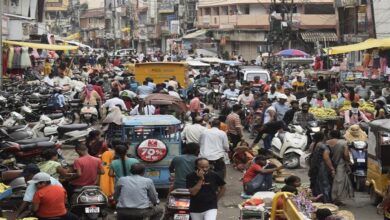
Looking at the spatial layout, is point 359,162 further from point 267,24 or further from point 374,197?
point 267,24

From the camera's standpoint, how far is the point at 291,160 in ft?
60.3

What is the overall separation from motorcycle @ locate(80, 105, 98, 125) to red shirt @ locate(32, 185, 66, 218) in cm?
1322

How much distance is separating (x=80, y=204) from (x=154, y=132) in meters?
3.29

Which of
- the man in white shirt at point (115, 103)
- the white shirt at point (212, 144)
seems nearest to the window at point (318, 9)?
the man in white shirt at point (115, 103)

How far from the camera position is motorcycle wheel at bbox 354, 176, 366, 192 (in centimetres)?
1512

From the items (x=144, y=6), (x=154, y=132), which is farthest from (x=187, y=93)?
(x=144, y=6)

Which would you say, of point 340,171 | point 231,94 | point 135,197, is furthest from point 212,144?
point 231,94

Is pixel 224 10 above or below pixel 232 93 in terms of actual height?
above

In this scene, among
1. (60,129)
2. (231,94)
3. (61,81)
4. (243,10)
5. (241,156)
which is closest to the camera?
(60,129)

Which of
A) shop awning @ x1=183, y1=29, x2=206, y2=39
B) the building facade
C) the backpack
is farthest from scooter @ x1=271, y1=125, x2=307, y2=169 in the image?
shop awning @ x1=183, y1=29, x2=206, y2=39

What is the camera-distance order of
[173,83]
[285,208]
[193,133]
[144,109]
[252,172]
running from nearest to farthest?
[285,208], [252,172], [193,133], [144,109], [173,83]

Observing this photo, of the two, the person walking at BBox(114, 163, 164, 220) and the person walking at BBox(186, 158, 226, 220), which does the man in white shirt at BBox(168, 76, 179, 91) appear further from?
the person walking at BBox(186, 158, 226, 220)

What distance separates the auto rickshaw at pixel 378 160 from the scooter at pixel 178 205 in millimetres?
3797

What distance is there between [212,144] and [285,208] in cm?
445
